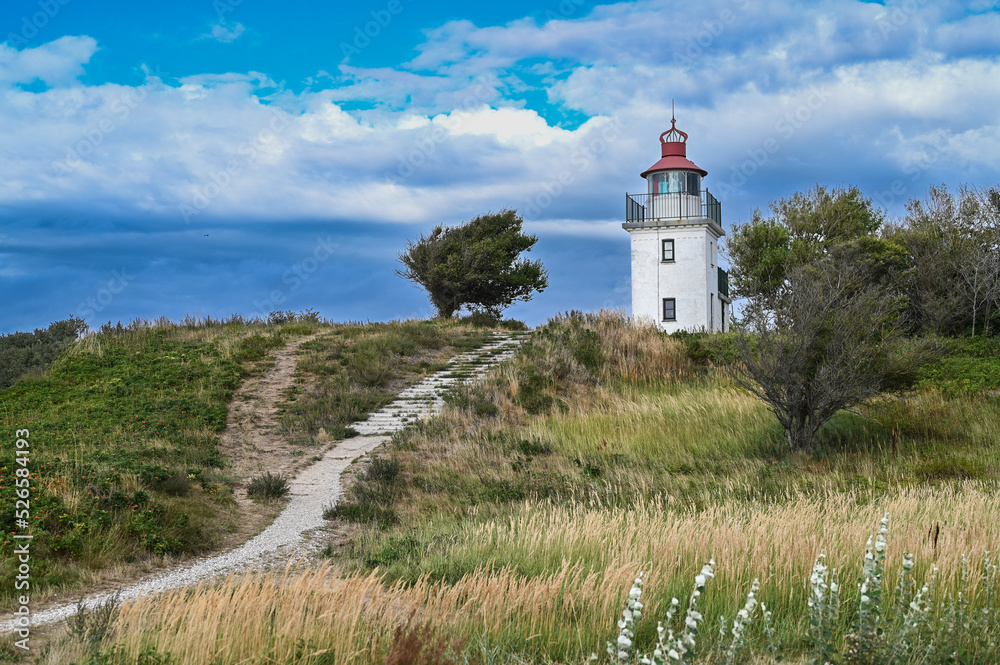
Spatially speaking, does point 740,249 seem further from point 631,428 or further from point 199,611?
point 199,611

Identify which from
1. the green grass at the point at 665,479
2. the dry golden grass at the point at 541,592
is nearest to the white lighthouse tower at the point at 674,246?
the green grass at the point at 665,479

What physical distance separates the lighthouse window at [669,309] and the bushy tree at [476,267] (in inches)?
218

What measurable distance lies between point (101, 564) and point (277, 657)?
4771 mm

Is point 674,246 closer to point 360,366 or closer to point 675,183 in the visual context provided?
point 675,183

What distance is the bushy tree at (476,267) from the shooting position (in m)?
32.6

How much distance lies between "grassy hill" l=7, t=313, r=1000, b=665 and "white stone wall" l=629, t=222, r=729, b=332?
1404 cm

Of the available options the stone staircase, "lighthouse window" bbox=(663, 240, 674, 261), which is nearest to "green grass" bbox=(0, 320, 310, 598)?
the stone staircase

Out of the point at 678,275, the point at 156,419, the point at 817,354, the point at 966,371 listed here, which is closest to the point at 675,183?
the point at 678,275

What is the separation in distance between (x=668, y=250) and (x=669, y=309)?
8.78 ft

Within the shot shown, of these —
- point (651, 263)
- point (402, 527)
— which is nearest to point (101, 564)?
point (402, 527)

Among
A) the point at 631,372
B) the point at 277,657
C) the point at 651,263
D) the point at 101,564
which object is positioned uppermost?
the point at 651,263

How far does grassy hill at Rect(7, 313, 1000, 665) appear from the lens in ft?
13.2

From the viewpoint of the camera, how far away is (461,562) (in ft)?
20.0

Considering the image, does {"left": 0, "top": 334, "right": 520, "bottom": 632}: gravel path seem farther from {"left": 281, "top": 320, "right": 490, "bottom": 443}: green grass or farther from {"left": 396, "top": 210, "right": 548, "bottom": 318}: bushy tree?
{"left": 396, "top": 210, "right": 548, "bottom": 318}: bushy tree
